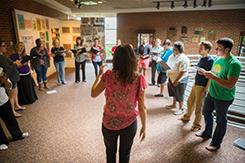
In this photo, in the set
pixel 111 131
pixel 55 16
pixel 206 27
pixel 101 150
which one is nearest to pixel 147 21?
pixel 206 27

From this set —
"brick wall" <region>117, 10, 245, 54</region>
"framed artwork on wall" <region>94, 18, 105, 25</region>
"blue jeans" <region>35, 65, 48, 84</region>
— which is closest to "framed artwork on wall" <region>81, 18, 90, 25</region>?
"framed artwork on wall" <region>94, 18, 105, 25</region>

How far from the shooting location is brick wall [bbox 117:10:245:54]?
26.4 feet

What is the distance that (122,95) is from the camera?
1384 mm

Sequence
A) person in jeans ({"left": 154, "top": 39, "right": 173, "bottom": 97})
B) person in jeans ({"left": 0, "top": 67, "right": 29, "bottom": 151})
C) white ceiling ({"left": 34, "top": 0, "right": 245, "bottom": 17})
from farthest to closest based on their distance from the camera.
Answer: white ceiling ({"left": 34, "top": 0, "right": 245, "bottom": 17}), person in jeans ({"left": 154, "top": 39, "right": 173, "bottom": 97}), person in jeans ({"left": 0, "top": 67, "right": 29, "bottom": 151})

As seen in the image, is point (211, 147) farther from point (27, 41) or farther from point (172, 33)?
point (172, 33)

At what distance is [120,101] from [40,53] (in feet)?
13.8

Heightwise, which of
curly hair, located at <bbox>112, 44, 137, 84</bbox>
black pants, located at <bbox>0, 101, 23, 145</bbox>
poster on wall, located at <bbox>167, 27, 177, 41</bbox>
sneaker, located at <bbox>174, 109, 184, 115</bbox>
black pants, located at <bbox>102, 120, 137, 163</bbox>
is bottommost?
sneaker, located at <bbox>174, 109, 184, 115</bbox>

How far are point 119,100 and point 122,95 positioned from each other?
0.16 ft

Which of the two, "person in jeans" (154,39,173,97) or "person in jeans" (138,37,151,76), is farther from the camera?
"person in jeans" (138,37,151,76)

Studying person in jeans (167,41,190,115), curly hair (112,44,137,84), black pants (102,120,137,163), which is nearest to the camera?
curly hair (112,44,137,84)

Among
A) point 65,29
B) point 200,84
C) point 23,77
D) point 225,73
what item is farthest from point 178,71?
point 65,29

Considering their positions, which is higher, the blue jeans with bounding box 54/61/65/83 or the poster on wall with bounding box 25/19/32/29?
the poster on wall with bounding box 25/19/32/29

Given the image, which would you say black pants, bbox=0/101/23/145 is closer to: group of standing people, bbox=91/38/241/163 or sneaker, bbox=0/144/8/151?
sneaker, bbox=0/144/8/151

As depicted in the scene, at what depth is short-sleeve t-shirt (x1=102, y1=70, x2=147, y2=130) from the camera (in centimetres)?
138
